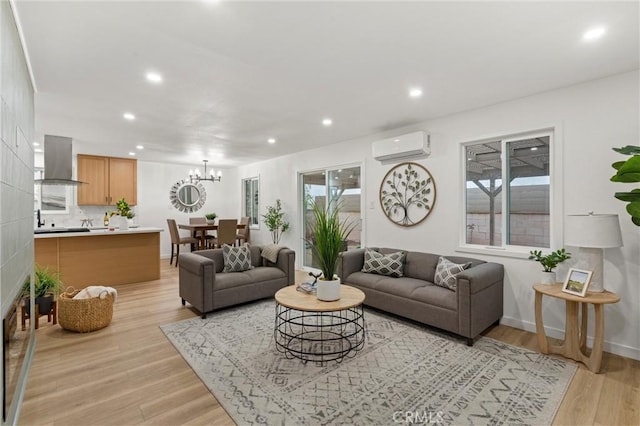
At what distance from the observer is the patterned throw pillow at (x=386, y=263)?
12.9ft

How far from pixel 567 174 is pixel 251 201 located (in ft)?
21.8

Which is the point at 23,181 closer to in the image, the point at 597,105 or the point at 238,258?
the point at 238,258

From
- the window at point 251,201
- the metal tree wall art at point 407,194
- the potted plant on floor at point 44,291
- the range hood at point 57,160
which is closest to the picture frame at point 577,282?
the metal tree wall art at point 407,194

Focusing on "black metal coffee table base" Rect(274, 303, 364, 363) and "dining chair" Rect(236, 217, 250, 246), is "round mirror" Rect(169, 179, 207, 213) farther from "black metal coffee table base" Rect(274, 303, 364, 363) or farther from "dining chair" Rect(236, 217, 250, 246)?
"black metal coffee table base" Rect(274, 303, 364, 363)

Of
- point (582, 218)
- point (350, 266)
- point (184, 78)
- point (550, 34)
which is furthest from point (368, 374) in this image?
point (184, 78)

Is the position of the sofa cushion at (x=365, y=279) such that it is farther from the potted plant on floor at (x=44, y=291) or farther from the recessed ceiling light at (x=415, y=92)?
the potted plant on floor at (x=44, y=291)

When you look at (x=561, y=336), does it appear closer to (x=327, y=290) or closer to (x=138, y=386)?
(x=327, y=290)

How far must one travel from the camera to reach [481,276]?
9.88ft

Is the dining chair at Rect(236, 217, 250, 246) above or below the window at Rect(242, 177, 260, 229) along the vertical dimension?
below

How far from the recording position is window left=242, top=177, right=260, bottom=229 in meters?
7.79

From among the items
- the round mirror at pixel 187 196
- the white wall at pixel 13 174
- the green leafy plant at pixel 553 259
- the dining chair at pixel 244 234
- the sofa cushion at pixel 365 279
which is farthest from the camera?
the round mirror at pixel 187 196

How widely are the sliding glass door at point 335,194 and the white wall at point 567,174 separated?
0.62m

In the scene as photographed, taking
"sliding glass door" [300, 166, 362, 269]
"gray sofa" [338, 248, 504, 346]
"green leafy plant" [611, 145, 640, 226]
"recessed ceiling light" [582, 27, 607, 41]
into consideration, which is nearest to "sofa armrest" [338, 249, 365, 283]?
"gray sofa" [338, 248, 504, 346]

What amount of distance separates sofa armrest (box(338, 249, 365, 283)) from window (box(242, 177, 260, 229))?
151 inches
